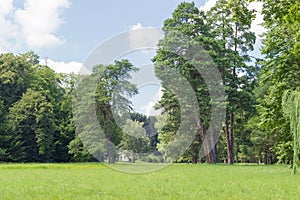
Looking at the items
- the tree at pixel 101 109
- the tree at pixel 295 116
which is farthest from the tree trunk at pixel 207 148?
the tree at pixel 295 116

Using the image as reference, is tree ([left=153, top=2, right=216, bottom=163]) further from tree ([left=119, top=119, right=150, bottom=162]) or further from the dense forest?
tree ([left=119, top=119, right=150, bottom=162])

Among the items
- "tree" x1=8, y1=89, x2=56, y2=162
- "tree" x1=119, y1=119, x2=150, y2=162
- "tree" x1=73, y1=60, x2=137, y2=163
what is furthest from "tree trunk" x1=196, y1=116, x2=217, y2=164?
"tree" x1=8, y1=89, x2=56, y2=162

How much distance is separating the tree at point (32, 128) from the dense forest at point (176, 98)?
5.1 inches

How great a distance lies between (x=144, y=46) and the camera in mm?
22844

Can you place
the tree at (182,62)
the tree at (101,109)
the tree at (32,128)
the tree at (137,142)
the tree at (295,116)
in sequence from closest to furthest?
1. the tree at (295,116)
2. the tree at (137,142)
3. the tree at (182,62)
4. the tree at (101,109)
5. the tree at (32,128)

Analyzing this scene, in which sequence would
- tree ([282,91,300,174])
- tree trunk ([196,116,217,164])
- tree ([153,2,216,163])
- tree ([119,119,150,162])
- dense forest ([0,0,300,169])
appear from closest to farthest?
tree ([282,91,300,174]) → dense forest ([0,0,300,169]) → tree ([119,119,150,162]) → tree ([153,2,216,163]) → tree trunk ([196,116,217,164])

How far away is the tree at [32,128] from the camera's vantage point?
50594 mm

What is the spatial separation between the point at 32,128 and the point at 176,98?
23.7 meters

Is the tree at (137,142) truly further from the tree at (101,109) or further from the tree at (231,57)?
the tree at (231,57)

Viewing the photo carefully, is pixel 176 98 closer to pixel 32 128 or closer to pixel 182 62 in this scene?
pixel 182 62

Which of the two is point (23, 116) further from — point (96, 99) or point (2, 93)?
point (96, 99)

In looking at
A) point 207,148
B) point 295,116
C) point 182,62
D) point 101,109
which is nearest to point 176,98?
point 182,62

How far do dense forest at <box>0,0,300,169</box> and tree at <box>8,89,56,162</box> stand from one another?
5.1 inches

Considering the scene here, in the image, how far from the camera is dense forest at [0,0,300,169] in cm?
2231
